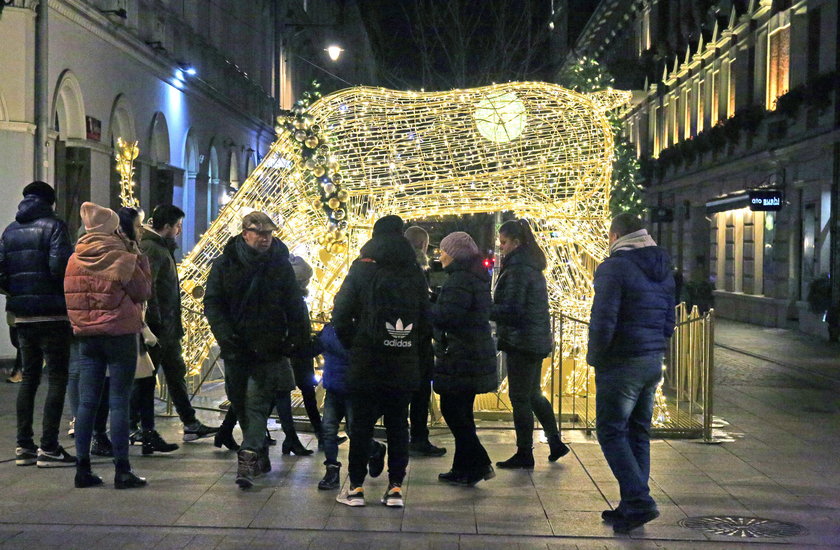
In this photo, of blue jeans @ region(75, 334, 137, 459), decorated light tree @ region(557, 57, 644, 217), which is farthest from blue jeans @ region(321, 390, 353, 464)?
decorated light tree @ region(557, 57, 644, 217)

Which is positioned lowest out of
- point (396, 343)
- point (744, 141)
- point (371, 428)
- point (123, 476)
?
point (123, 476)

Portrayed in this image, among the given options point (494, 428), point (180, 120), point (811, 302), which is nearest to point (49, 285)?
point (494, 428)

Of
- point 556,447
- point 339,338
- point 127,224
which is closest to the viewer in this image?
point 339,338

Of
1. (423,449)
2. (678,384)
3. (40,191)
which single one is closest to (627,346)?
(423,449)

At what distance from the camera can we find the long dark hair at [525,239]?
8.16 metres

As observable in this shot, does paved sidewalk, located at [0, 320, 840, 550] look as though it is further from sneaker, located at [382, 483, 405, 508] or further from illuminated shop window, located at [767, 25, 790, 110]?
illuminated shop window, located at [767, 25, 790, 110]

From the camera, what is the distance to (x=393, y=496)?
688cm

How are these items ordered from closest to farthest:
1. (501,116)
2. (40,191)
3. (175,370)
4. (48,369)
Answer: (48,369), (40,191), (175,370), (501,116)

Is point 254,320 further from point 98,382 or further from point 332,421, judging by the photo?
point 98,382

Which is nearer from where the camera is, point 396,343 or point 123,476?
point 396,343

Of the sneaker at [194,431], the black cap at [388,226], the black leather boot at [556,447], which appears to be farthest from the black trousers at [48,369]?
the black leather boot at [556,447]

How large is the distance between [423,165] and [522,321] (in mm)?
2756

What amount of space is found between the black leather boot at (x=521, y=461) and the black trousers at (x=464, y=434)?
582mm

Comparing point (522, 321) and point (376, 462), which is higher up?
point (522, 321)
